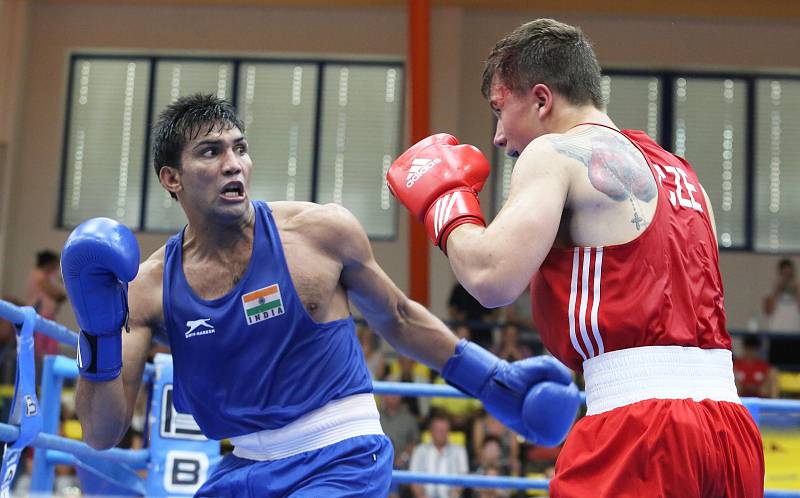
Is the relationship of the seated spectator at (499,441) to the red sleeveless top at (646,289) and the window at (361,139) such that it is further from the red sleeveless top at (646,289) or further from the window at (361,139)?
the window at (361,139)

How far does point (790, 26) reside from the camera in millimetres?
10734

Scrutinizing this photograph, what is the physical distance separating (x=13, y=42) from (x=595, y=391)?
10.3 metres

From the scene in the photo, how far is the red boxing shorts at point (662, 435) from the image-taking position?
5.84 ft

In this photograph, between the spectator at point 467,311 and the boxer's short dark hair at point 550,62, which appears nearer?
the boxer's short dark hair at point 550,62

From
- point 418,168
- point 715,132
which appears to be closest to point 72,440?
point 418,168

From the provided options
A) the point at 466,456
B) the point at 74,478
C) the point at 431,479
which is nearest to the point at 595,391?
the point at 431,479

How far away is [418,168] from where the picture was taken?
2131mm

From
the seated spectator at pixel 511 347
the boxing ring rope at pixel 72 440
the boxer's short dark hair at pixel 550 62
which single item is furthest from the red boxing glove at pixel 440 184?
the seated spectator at pixel 511 347

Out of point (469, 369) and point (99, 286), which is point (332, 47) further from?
point (99, 286)

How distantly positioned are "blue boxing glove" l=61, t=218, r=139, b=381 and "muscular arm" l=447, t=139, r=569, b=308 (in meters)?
0.89

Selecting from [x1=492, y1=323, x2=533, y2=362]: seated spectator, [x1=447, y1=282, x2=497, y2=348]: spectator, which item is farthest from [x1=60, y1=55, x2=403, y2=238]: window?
[x1=492, y1=323, x2=533, y2=362]: seated spectator

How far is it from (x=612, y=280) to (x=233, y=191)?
1.17m

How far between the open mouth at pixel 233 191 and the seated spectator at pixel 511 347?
508 centimetres

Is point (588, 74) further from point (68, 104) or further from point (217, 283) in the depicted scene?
point (68, 104)
